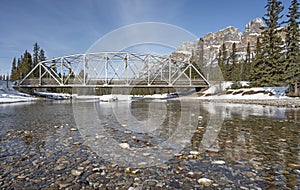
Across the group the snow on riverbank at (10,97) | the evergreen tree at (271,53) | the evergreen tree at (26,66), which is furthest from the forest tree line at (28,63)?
the evergreen tree at (271,53)

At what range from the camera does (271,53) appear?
27125 millimetres

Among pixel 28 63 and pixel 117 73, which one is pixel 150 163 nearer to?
pixel 117 73

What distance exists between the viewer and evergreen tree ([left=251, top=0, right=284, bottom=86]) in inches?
1021

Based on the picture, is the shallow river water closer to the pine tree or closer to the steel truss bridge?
the pine tree

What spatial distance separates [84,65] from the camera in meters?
52.2

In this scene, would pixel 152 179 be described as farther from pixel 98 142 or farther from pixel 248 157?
pixel 98 142

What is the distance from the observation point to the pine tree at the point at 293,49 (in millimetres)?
23344

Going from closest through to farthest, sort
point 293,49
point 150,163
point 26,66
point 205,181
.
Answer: point 205,181, point 150,163, point 293,49, point 26,66

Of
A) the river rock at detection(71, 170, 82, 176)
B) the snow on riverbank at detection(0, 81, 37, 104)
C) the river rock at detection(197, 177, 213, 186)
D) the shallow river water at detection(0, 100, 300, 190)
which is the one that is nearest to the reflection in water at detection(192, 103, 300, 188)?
the shallow river water at detection(0, 100, 300, 190)

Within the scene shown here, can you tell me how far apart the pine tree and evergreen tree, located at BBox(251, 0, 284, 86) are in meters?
1.08

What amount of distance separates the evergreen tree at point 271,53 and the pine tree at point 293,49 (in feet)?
3.54

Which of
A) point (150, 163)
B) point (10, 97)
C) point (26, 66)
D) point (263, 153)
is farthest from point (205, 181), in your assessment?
point (26, 66)

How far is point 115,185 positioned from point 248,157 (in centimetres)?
288

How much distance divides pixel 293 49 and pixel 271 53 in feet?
8.73
